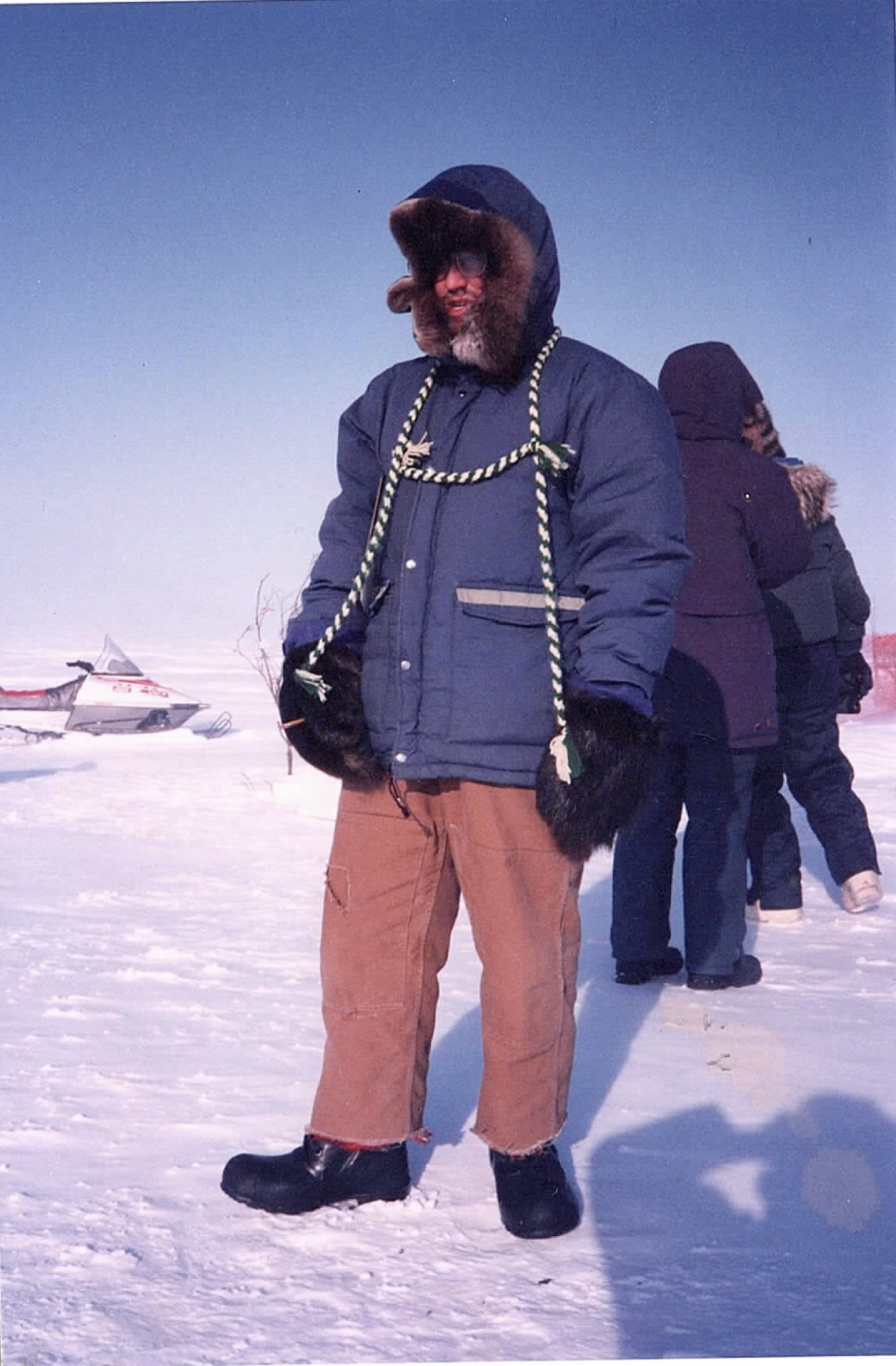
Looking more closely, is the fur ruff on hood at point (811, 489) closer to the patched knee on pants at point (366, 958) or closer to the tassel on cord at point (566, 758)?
the tassel on cord at point (566, 758)

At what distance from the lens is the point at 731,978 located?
126 inches

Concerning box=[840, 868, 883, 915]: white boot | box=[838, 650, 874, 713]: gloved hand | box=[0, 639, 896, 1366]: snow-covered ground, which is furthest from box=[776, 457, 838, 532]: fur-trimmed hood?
box=[0, 639, 896, 1366]: snow-covered ground

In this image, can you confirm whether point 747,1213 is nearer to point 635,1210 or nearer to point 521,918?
point 635,1210

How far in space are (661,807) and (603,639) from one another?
154 centimetres

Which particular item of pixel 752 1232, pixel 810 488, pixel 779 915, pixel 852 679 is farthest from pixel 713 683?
pixel 752 1232

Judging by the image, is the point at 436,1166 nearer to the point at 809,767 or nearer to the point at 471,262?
the point at 471,262

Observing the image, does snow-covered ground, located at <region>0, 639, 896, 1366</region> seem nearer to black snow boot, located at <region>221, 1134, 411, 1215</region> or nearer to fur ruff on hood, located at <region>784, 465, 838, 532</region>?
black snow boot, located at <region>221, 1134, 411, 1215</region>

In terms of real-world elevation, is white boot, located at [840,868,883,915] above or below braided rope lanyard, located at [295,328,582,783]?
below

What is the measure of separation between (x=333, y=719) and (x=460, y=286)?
0.73 meters

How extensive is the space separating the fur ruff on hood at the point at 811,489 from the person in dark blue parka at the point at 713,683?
0.48 m

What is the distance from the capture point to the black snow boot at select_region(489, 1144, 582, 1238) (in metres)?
1.84

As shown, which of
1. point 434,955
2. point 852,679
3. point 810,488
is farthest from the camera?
point 852,679

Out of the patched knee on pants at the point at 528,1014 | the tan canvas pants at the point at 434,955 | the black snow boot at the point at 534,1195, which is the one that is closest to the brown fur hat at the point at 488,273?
the tan canvas pants at the point at 434,955

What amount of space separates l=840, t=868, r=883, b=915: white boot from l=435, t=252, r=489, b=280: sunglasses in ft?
8.63
